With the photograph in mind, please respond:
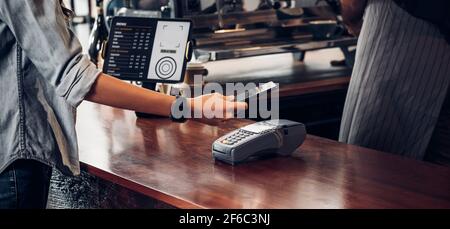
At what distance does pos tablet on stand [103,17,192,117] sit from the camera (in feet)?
8.66

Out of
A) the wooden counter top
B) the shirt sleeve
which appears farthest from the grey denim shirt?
the wooden counter top

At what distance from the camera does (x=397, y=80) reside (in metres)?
2.71

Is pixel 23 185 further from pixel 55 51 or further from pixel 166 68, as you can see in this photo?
pixel 166 68

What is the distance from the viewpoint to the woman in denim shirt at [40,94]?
1.78 metres

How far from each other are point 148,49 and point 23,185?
91cm

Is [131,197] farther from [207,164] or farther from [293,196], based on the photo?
[293,196]

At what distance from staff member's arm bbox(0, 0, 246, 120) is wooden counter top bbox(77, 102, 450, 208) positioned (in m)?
0.25

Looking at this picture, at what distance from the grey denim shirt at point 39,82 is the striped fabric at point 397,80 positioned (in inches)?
48.4

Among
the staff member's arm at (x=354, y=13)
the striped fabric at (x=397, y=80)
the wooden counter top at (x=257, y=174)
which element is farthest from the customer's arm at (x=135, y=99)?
the staff member's arm at (x=354, y=13)

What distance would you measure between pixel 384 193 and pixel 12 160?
0.90m

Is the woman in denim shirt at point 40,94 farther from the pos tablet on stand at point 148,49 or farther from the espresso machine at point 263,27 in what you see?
the espresso machine at point 263,27

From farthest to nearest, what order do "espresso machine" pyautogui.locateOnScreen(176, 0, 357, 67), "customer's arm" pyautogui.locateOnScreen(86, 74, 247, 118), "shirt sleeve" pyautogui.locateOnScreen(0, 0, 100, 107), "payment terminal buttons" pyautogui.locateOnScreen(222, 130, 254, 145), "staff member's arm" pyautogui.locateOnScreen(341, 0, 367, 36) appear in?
"espresso machine" pyautogui.locateOnScreen(176, 0, 357, 67), "staff member's arm" pyautogui.locateOnScreen(341, 0, 367, 36), "payment terminal buttons" pyautogui.locateOnScreen(222, 130, 254, 145), "customer's arm" pyautogui.locateOnScreen(86, 74, 247, 118), "shirt sleeve" pyautogui.locateOnScreen(0, 0, 100, 107)

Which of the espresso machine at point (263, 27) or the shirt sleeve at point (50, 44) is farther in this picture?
the espresso machine at point (263, 27)

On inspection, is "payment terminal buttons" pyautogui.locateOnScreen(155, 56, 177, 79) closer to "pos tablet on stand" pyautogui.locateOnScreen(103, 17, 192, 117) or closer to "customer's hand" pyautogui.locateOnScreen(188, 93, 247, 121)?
"pos tablet on stand" pyautogui.locateOnScreen(103, 17, 192, 117)
